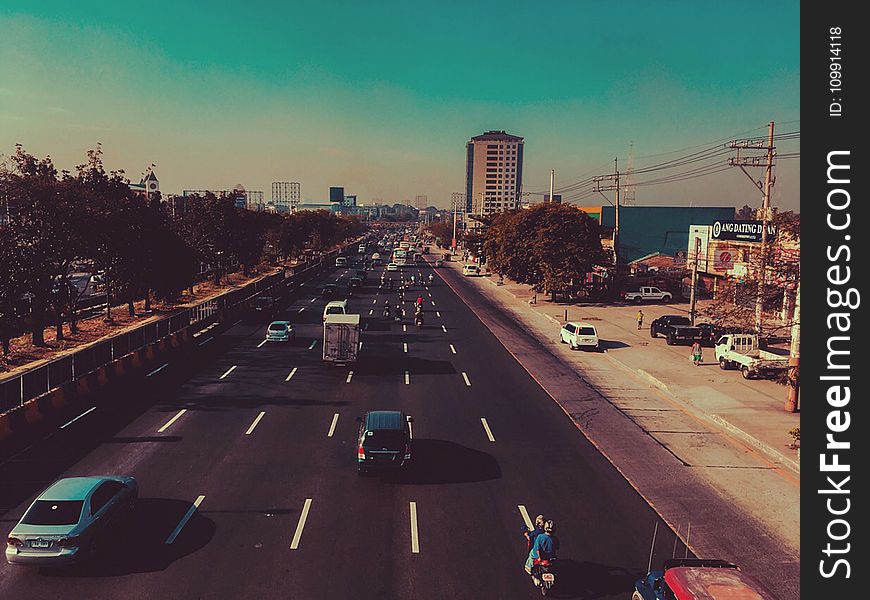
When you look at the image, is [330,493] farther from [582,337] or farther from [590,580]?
[582,337]

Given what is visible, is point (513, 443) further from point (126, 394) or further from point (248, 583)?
point (126, 394)

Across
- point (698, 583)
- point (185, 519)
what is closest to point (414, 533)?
point (185, 519)

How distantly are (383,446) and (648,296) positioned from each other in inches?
2166

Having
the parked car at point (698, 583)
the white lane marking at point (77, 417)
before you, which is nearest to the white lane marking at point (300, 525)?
the parked car at point (698, 583)

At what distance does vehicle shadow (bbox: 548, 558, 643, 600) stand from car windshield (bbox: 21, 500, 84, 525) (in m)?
10.5

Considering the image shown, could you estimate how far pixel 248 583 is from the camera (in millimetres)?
13000

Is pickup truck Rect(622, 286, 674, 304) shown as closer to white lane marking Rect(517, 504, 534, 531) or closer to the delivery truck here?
the delivery truck

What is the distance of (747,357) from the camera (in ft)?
111

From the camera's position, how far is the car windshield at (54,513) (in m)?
13.5

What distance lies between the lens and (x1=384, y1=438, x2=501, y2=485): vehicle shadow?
19.0 m

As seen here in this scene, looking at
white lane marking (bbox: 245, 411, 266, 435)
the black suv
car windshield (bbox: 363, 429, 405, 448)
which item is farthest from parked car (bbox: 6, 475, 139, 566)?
white lane marking (bbox: 245, 411, 266, 435)

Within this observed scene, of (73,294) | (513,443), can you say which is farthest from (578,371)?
(73,294)
